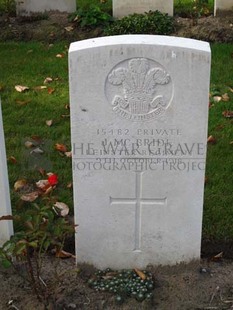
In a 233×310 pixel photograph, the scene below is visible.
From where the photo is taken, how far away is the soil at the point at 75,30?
24.9 ft

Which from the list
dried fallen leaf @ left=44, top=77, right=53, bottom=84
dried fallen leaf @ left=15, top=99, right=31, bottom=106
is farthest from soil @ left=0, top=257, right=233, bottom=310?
dried fallen leaf @ left=44, top=77, right=53, bottom=84

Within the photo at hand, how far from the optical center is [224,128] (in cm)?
538

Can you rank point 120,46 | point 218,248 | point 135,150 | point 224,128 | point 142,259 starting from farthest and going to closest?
point 224,128 → point 218,248 → point 142,259 → point 135,150 → point 120,46

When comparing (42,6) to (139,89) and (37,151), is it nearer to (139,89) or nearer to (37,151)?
(37,151)

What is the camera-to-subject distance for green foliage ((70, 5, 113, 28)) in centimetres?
783

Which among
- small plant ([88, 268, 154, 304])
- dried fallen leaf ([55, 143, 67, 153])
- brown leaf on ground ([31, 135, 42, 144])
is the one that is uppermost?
brown leaf on ground ([31, 135, 42, 144])

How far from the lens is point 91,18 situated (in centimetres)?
784

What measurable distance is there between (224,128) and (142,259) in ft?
6.70

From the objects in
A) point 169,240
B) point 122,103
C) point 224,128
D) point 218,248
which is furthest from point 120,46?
point 224,128

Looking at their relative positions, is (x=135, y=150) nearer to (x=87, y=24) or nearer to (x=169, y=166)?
(x=169, y=166)

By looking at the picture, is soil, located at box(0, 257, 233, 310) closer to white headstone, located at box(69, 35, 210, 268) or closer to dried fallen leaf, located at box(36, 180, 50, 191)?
white headstone, located at box(69, 35, 210, 268)

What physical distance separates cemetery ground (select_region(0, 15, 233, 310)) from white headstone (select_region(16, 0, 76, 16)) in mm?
313

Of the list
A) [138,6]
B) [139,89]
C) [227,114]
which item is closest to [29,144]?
[227,114]

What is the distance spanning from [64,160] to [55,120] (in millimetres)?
764
